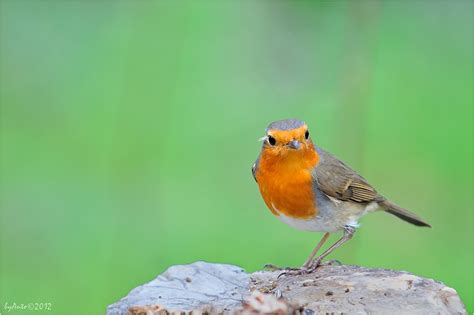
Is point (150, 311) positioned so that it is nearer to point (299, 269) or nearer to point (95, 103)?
point (299, 269)

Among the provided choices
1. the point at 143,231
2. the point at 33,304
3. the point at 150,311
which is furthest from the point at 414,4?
the point at 150,311

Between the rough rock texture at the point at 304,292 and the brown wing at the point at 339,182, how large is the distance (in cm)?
48

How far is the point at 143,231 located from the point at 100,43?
4.25 meters

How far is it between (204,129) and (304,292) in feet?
19.2

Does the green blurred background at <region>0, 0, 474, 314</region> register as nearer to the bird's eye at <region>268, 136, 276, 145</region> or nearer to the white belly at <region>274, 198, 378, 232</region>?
the white belly at <region>274, 198, 378, 232</region>

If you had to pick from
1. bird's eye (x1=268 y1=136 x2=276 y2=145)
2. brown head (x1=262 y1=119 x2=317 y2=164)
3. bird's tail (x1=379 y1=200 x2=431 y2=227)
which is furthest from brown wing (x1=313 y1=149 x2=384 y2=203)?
bird's eye (x1=268 y1=136 x2=276 y2=145)

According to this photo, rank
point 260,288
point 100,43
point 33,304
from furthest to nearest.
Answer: point 100,43, point 33,304, point 260,288

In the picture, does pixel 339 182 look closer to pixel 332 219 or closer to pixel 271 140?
pixel 332 219

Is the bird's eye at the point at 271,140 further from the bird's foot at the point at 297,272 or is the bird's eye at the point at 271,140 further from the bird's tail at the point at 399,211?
the bird's tail at the point at 399,211

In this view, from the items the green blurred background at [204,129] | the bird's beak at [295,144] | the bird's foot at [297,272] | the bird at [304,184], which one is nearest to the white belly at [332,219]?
the bird at [304,184]

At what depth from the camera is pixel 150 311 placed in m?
3.70

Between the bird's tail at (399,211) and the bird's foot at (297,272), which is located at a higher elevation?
the bird's tail at (399,211)

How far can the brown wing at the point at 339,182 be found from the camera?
4617 millimetres

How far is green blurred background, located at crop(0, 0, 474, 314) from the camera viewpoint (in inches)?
293
